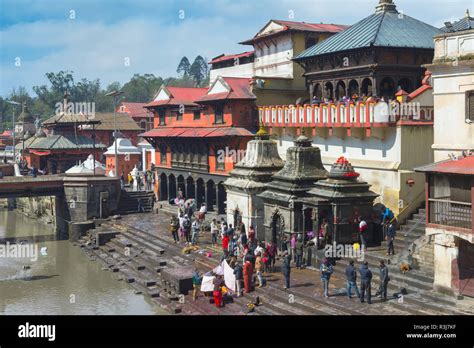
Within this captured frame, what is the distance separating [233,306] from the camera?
20344 mm

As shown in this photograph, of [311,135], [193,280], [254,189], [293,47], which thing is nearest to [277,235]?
[254,189]

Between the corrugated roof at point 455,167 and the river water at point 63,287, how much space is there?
34.4 ft

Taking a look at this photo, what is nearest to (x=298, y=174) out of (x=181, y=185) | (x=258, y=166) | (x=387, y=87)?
(x=258, y=166)

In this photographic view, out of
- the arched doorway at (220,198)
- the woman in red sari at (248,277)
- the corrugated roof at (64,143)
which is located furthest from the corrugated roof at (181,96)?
the woman in red sari at (248,277)

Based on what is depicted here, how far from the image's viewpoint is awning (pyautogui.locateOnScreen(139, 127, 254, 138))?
35094 mm

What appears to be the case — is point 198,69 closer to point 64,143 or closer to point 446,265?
point 64,143

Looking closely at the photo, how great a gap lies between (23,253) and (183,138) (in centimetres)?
1193

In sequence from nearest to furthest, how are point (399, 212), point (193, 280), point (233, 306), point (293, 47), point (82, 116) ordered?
point (233, 306), point (193, 280), point (399, 212), point (293, 47), point (82, 116)

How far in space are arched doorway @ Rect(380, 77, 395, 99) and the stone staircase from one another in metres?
18.3

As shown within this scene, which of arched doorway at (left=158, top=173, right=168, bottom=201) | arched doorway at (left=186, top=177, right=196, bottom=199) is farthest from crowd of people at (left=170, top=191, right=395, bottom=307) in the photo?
arched doorway at (left=158, top=173, right=168, bottom=201)

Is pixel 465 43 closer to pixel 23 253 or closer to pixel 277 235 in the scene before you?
pixel 277 235

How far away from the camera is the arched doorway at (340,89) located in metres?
31.8

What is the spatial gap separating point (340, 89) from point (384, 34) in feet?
13.4

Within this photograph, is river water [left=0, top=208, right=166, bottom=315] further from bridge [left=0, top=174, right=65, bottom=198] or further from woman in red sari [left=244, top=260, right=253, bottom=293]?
woman in red sari [left=244, top=260, right=253, bottom=293]
